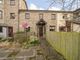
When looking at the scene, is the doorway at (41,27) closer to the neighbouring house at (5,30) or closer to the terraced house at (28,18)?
the terraced house at (28,18)

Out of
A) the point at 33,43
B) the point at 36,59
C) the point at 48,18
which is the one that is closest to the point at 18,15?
the point at 48,18

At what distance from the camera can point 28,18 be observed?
5234 centimetres

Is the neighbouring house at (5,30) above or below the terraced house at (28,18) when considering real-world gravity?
below

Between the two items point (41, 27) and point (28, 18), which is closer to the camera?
point (28, 18)

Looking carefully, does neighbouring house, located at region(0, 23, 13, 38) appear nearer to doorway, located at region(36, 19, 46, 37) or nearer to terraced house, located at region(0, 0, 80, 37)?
terraced house, located at region(0, 0, 80, 37)

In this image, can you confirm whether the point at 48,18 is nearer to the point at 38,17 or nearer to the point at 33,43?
the point at 38,17

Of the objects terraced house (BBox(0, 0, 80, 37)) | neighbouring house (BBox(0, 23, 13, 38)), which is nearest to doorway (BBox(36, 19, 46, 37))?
terraced house (BBox(0, 0, 80, 37))

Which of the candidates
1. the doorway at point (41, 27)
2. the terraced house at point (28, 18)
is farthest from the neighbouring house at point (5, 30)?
the doorway at point (41, 27)

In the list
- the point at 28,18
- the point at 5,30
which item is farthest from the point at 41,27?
the point at 5,30

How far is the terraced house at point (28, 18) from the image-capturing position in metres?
51.4

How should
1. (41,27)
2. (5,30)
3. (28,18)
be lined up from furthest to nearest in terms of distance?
(41,27)
(28,18)
(5,30)

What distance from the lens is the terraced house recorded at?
51406 millimetres

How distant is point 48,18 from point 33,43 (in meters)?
19.3

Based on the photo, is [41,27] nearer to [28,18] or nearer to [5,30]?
[28,18]
